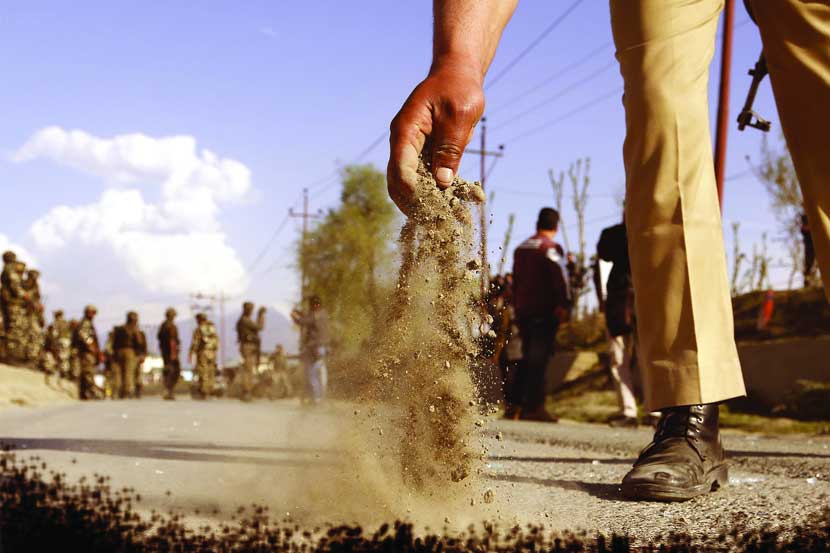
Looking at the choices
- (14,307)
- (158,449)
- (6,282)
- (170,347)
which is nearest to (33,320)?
(14,307)

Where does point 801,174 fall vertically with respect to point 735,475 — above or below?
above

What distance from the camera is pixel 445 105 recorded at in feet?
7.04

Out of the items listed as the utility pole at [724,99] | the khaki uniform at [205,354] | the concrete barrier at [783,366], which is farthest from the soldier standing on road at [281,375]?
the utility pole at [724,99]

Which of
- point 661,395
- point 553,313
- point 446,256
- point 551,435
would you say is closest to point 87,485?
point 446,256

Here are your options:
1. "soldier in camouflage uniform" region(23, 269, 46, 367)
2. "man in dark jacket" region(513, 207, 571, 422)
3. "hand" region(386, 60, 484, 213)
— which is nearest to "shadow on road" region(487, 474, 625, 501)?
"hand" region(386, 60, 484, 213)

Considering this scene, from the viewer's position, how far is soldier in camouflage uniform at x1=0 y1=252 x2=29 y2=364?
1984 centimetres

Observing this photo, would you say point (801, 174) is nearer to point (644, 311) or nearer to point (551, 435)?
point (644, 311)

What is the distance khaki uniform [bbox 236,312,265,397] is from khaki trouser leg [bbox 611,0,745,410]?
692 inches

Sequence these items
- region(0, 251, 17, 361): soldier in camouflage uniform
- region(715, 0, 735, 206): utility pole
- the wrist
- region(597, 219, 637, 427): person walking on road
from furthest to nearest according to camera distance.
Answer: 1. region(0, 251, 17, 361): soldier in camouflage uniform
2. region(715, 0, 735, 206): utility pole
3. region(597, 219, 637, 427): person walking on road
4. the wrist

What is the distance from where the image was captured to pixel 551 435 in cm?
626

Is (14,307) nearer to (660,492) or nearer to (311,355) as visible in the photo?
(311,355)

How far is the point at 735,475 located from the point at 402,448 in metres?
1.68

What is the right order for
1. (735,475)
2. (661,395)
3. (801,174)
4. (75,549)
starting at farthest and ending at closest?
(735,475), (661,395), (801,174), (75,549)

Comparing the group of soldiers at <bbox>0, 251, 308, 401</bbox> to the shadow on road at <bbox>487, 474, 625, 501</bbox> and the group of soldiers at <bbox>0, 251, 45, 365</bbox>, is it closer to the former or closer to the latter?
the group of soldiers at <bbox>0, 251, 45, 365</bbox>
